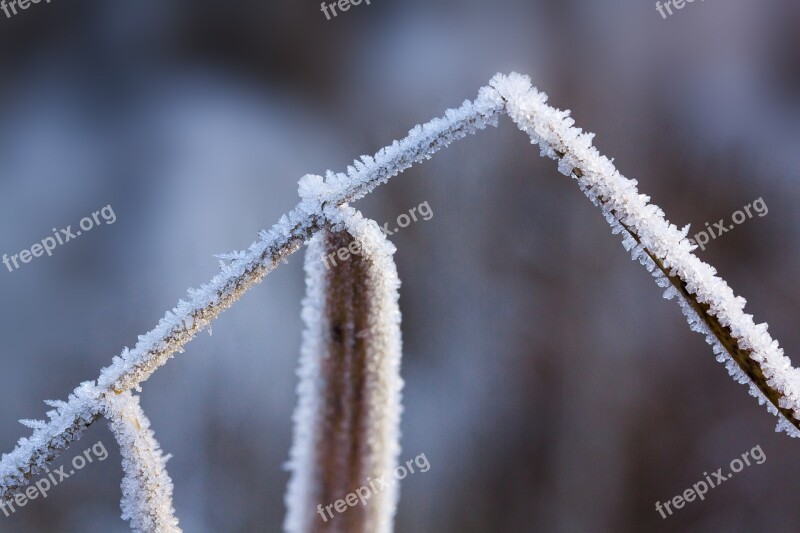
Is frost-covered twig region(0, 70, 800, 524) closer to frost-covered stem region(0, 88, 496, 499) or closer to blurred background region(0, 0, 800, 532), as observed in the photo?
frost-covered stem region(0, 88, 496, 499)

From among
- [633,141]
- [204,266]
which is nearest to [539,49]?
[633,141]

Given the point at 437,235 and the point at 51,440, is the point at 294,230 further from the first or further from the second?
the point at 437,235

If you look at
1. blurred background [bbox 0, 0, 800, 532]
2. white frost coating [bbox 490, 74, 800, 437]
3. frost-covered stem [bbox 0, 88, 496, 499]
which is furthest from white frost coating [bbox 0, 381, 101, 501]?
blurred background [bbox 0, 0, 800, 532]

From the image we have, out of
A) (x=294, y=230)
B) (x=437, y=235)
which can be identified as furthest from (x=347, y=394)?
(x=437, y=235)

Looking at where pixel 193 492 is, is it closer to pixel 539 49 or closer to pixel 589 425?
pixel 589 425

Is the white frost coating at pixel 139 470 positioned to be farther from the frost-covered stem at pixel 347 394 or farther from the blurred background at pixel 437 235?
the blurred background at pixel 437 235
